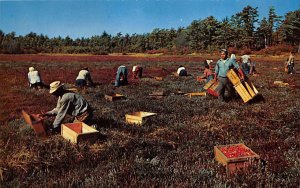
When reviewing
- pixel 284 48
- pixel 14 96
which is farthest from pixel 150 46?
pixel 14 96

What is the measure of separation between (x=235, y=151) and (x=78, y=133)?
11.4ft

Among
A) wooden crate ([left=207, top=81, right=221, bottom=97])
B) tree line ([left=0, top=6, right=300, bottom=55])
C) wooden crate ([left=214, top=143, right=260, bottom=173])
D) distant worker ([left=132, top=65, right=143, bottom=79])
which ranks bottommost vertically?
wooden crate ([left=214, top=143, right=260, bottom=173])

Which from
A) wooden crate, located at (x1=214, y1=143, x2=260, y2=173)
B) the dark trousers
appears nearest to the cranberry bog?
wooden crate, located at (x1=214, y1=143, x2=260, y2=173)

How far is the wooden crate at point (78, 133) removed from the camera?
6789mm

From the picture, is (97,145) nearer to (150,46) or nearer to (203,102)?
(203,102)

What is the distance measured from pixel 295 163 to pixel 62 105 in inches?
218

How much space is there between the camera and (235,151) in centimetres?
604

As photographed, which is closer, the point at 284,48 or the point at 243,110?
Result: the point at 243,110

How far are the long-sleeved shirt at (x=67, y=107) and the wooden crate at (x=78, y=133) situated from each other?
1.22 feet

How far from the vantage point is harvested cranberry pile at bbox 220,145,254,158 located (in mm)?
5754

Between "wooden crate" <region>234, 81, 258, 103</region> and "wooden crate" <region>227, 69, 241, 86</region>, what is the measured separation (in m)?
0.14

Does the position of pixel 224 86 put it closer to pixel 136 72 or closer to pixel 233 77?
pixel 233 77

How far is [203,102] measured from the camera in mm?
12469

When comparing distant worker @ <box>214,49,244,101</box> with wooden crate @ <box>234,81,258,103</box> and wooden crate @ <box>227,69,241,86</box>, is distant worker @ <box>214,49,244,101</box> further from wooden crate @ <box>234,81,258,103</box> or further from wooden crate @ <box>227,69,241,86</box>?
wooden crate @ <box>234,81,258,103</box>
